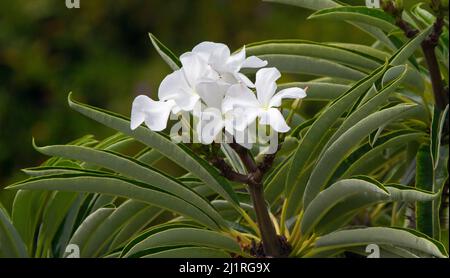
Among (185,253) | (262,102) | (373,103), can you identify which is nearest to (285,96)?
(262,102)

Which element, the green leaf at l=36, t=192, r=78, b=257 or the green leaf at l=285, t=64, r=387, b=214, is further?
the green leaf at l=36, t=192, r=78, b=257

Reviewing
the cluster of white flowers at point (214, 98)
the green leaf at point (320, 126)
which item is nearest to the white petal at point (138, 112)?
the cluster of white flowers at point (214, 98)

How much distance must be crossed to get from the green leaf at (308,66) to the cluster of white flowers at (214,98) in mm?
233

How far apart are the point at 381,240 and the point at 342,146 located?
0.36ft

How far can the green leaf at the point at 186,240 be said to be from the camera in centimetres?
104

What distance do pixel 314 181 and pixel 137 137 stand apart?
212mm

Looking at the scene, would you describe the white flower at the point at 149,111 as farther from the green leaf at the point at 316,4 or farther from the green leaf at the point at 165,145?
the green leaf at the point at 316,4

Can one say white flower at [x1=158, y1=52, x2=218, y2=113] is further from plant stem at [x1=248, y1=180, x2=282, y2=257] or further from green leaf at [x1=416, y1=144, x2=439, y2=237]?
green leaf at [x1=416, y1=144, x2=439, y2=237]

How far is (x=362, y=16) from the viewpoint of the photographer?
1.21m

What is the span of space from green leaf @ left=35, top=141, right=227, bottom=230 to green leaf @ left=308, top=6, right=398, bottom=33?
276 millimetres

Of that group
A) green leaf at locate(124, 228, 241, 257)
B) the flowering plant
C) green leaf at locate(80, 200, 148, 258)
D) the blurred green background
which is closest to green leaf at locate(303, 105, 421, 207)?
the flowering plant

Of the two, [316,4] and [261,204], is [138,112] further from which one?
[316,4]

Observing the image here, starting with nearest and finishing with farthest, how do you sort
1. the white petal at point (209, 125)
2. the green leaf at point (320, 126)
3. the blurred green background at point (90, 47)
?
the white petal at point (209, 125) < the green leaf at point (320, 126) < the blurred green background at point (90, 47)

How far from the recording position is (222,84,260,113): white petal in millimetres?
928
